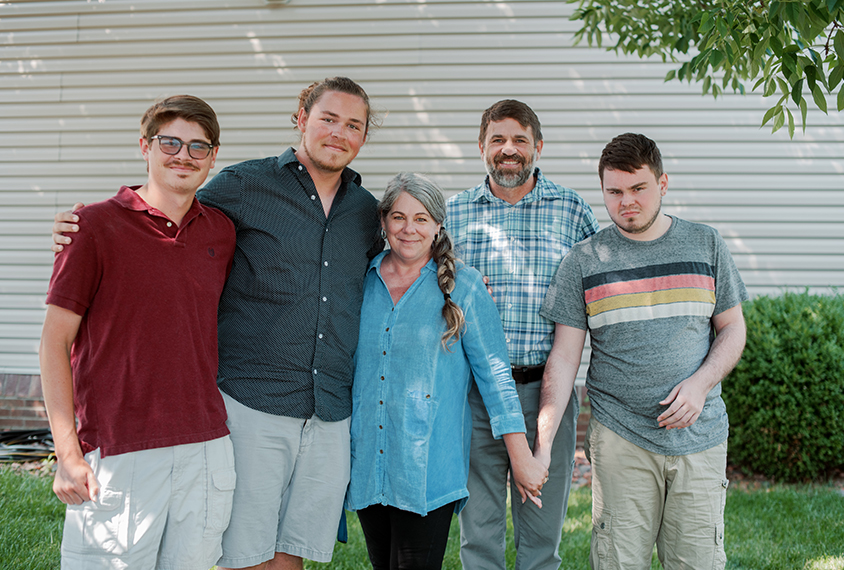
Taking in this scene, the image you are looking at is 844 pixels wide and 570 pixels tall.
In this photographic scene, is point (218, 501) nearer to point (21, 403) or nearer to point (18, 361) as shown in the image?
point (21, 403)

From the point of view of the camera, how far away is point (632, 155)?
2.58 meters

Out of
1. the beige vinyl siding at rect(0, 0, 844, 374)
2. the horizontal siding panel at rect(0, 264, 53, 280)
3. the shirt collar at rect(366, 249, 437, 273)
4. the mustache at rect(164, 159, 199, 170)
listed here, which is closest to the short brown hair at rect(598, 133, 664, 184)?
the shirt collar at rect(366, 249, 437, 273)

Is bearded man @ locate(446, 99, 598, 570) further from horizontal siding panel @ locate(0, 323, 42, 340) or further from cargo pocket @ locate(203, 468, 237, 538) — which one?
horizontal siding panel @ locate(0, 323, 42, 340)

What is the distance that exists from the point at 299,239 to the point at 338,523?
1179 millimetres

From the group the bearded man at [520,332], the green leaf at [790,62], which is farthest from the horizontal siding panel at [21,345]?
the green leaf at [790,62]

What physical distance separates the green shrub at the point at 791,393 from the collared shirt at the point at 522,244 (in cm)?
259

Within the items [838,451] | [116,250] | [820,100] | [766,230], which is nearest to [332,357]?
[116,250]

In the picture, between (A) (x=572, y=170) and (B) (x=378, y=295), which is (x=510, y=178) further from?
(A) (x=572, y=170)

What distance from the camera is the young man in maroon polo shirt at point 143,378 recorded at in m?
2.04

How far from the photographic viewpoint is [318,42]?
19.1 feet

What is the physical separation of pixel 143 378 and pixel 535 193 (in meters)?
1.94

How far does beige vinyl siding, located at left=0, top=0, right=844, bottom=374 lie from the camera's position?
5.62 meters

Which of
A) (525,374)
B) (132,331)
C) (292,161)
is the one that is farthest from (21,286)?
(525,374)

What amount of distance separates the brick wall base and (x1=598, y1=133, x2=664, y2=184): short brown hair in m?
5.62
